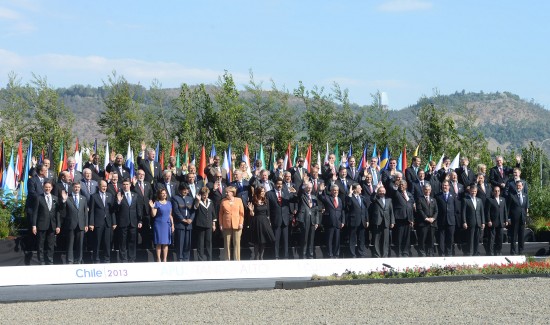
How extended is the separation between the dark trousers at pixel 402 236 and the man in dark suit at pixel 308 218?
2072 mm

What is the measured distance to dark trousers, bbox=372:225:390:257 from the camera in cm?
2098

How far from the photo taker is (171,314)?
515 inches

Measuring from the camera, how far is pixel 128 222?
18906mm

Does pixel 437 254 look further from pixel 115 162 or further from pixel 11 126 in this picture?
pixel 11 126

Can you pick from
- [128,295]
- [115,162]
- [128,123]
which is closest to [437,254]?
[115,162]

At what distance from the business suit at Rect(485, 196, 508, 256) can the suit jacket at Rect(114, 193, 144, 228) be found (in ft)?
28.3

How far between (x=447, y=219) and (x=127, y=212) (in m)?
7.63

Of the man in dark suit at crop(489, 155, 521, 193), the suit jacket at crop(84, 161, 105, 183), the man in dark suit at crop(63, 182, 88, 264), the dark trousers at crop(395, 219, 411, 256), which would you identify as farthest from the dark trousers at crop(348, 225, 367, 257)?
the man in dark suit at crop(63, 182, 88, 264)

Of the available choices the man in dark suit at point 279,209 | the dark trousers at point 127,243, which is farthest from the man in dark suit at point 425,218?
the dark trousers at point 127,243

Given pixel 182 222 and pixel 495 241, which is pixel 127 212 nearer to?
pixel 182 222

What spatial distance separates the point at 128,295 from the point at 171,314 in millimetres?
2238

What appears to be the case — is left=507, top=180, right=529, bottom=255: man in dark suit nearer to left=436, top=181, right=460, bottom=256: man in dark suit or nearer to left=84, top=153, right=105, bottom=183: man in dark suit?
left=436, top=181, right=460, bottom=256: man in dark suit

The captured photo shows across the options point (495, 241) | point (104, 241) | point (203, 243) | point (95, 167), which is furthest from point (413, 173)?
point (104, 241)

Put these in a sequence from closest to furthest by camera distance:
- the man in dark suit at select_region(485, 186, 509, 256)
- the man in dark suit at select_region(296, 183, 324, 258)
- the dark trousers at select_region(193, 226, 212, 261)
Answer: the dark trousers at select_region(193, 226, 212, 261) < the man in dark suit at select_region(296, 183, 324, 258) < the man in dark suit at select_region(485, 186, 509, 256)
